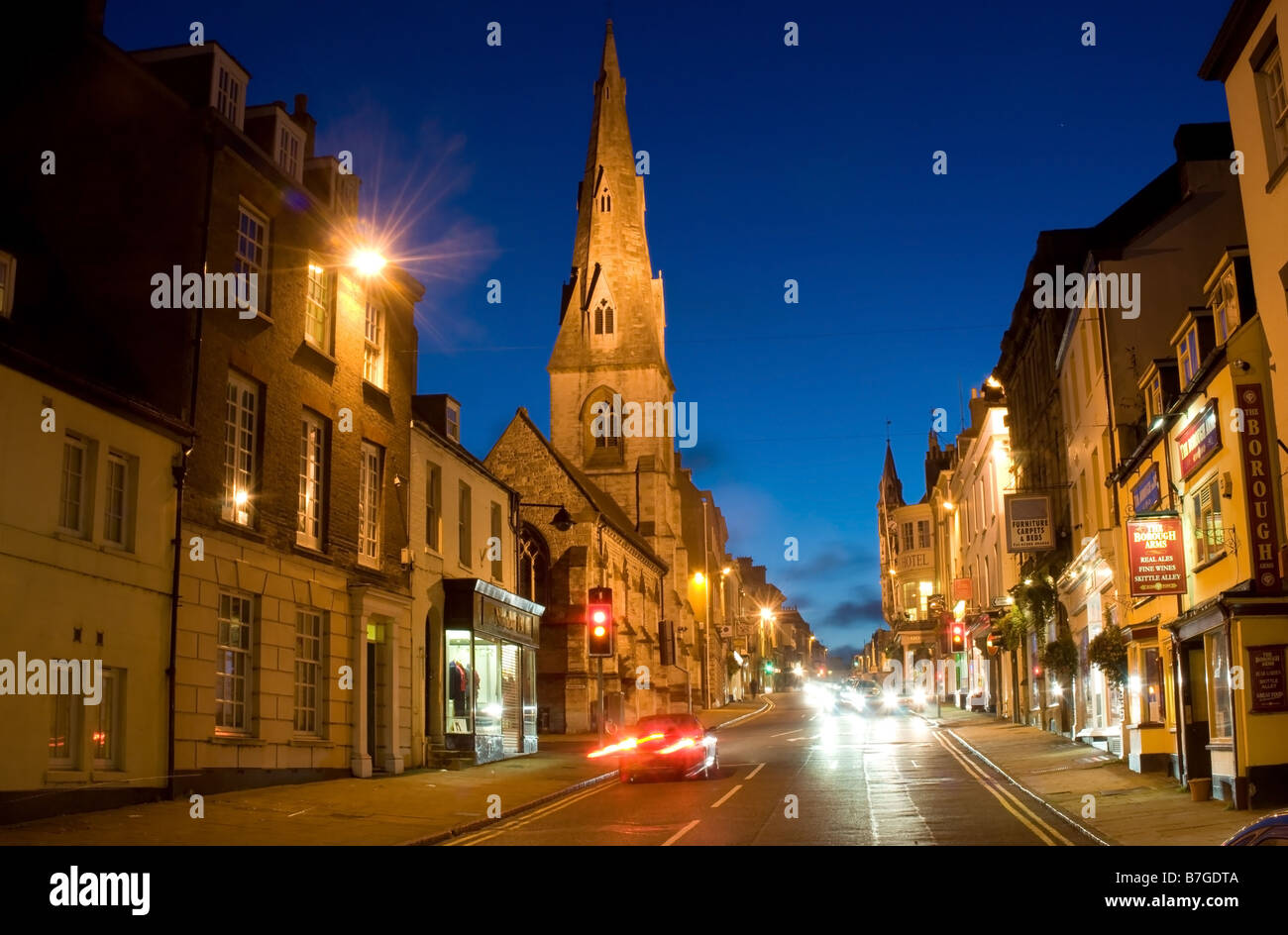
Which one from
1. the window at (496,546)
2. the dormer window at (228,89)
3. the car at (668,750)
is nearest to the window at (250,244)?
the dormer window at (228,89)

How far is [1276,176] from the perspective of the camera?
→ 639 inches

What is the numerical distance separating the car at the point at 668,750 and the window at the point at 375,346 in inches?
369

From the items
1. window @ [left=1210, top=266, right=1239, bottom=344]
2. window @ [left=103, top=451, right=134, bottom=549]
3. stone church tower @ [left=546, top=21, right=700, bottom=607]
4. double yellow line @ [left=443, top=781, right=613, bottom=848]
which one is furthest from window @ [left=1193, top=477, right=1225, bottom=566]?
stone church tower @ [left=546, top=21, right=700, bottom=607]

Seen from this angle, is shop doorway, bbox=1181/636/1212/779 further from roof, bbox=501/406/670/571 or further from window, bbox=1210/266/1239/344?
roof, bbox=501/406/670/571

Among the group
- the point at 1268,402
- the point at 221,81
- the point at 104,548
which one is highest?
the point at 221,81

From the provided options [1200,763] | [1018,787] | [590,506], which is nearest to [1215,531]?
[1200,763]

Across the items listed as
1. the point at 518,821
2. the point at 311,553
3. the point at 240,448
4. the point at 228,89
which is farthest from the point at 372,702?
the point at 228,89

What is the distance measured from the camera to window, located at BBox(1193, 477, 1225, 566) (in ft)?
61.9

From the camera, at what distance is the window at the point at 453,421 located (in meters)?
30.6

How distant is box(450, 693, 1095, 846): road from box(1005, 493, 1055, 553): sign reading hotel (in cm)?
642

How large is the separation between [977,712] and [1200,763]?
34568mm

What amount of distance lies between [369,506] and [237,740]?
23.5ft
